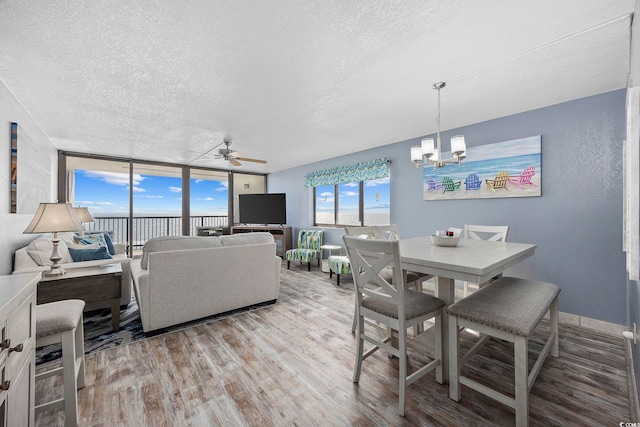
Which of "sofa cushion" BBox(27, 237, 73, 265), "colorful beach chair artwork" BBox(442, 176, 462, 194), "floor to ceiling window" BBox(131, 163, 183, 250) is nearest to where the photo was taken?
"sofa cushion" BBox(27, 237, 73, 265)

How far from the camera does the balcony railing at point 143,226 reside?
248 inches

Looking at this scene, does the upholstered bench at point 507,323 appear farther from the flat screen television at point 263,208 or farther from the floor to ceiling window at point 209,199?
the floor to ceiling window at point 209,199

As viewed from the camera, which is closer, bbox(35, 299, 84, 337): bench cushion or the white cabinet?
the white cabinet

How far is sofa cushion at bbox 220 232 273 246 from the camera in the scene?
2.82 m

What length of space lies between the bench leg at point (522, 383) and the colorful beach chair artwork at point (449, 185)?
256cm

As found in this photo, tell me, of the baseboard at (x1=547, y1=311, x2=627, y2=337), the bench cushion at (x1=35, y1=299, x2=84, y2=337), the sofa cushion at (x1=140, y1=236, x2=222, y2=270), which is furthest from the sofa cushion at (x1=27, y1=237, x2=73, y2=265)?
the baseboard at (x1=547, y1=311, x2=627, y2=337)

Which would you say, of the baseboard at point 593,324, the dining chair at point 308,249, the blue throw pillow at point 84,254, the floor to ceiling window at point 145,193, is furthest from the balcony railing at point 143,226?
the baseboard at point 593,324

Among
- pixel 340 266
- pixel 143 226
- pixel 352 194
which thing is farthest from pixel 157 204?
pixel 340 266

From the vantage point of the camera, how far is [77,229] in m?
2.20

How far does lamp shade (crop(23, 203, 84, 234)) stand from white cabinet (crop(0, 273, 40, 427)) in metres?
1.36

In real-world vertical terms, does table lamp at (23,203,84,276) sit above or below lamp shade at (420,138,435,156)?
below

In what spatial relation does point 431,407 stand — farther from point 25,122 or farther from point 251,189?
point 251,189

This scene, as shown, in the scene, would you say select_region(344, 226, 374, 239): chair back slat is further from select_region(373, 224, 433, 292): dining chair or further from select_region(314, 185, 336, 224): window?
select_region(314, 185, 336, 224): window

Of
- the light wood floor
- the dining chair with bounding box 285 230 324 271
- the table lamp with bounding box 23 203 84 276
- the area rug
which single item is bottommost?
the light wood floor
